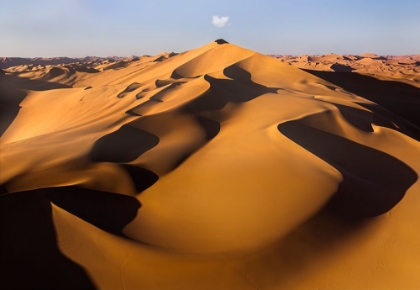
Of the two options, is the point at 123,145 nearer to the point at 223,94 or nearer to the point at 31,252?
the point at 31,252

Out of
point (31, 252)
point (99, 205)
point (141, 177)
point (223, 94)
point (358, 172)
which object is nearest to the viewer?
point (31, 252)

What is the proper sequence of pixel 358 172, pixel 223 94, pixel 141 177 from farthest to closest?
1. pixel 223 94
2. pixel 358 172
3. pixel 141 177

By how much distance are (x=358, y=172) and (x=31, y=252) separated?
14.9 ft

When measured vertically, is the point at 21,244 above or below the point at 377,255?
above

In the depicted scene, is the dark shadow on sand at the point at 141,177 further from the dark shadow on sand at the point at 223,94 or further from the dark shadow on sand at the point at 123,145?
the dark shadow on sand at the point at 223,94

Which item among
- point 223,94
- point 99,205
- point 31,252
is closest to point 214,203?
point 99,205

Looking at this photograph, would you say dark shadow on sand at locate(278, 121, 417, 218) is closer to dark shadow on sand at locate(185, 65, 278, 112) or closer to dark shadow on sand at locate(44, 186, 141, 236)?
dark shadow on sand at locate(185, 65, 278, 112)

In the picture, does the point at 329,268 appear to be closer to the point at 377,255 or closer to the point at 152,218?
the point at 377,255

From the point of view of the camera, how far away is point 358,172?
189 inches

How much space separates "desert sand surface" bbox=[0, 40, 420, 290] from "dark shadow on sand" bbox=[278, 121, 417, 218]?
0.08 ft

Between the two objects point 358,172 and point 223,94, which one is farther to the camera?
point 223,94

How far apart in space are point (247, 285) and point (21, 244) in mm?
2200

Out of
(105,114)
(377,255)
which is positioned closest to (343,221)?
(377,255)

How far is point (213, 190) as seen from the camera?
4.08 m
